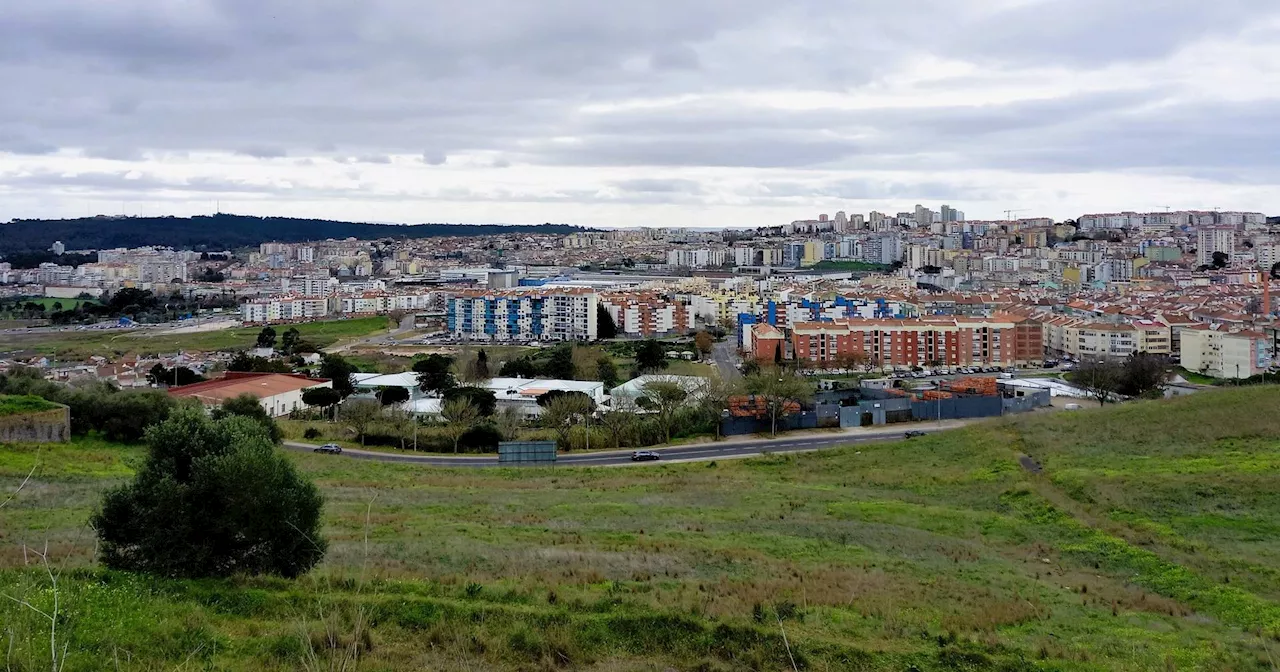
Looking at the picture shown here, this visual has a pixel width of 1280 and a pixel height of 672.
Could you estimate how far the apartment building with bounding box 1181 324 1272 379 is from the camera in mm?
32875

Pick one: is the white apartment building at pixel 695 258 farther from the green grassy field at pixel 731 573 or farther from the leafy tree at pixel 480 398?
the green grassy field at pixel 731 573

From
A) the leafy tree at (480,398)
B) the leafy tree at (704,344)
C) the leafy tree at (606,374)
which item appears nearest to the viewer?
the leafy tree at (480,398)

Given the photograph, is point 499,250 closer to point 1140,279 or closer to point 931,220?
point 931,220

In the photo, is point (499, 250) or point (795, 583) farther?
point (499, 250)

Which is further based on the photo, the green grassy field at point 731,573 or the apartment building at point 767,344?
the apartment building at point 767,344

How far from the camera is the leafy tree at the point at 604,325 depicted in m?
50.5

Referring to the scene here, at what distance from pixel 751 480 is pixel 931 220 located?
474ft

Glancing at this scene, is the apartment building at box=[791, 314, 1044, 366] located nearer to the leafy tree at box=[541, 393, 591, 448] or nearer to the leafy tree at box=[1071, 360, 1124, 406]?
the leafy tree at box=[1071, 360, 1124, 406]

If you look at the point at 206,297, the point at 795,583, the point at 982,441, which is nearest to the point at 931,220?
the point at 206,297

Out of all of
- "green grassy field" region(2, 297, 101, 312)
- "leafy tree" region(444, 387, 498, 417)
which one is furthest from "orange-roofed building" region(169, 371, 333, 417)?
"green grassy field" region(2, 297, 101, 312)

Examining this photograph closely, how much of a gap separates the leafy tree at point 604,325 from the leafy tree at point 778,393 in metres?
26.9

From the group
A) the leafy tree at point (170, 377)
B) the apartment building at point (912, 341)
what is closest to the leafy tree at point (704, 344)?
the apartment building at point (912, 341)

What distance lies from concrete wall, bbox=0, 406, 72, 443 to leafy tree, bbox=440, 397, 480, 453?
23.7 feet

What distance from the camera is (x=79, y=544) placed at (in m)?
7.53
